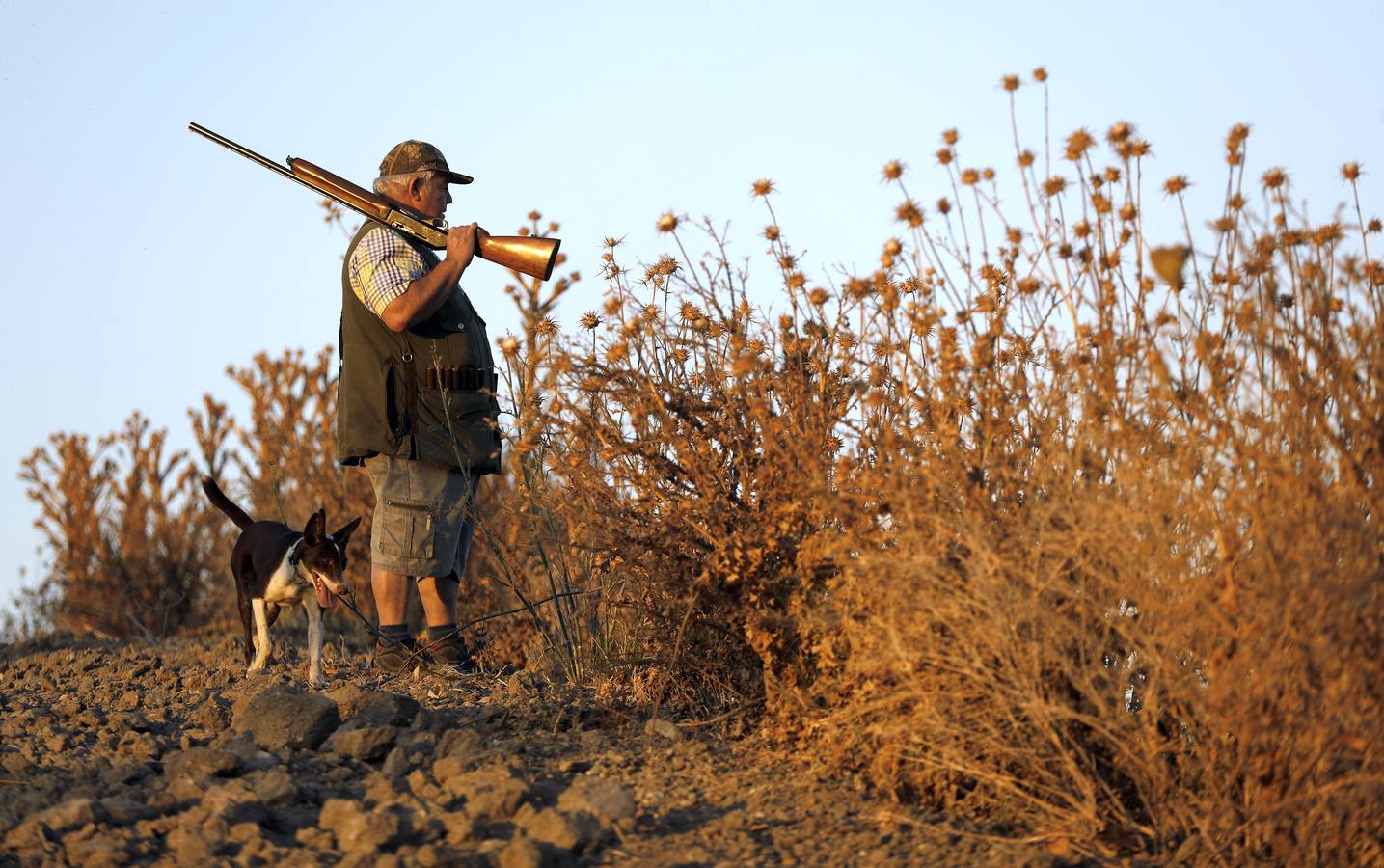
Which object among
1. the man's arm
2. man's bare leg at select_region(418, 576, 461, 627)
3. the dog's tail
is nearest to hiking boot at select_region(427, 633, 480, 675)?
man's bare leg at select_region(418, 576, 461, 627)

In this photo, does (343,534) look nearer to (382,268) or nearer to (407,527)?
(407,527)

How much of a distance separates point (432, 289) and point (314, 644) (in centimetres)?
159

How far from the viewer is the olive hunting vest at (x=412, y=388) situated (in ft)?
19.1

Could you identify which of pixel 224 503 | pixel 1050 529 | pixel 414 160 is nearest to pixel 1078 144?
pixel 1050 529

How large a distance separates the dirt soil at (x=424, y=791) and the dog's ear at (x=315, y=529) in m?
1.11

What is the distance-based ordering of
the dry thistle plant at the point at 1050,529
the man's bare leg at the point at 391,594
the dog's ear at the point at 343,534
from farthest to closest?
the dog's ear at the point at 343,534
the man's bare leg at the point at 391,594
the dry thistle plant at the point at 1050,529

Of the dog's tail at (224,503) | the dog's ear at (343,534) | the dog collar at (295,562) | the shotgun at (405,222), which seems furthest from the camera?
the dog's tail at (224,503)

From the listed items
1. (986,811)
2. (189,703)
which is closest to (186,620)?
(189,703)

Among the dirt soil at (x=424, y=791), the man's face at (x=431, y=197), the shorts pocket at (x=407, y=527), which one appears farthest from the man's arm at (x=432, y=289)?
the dirt soil at (x=424, y=791)

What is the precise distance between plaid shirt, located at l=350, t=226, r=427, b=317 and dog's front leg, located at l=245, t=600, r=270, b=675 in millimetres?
1511

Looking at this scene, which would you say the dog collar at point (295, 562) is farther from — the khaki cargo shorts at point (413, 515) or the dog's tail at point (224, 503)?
the dog's tail at point (224, 503)

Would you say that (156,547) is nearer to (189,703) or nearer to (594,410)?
(189,703)

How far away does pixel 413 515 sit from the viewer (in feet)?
19.5

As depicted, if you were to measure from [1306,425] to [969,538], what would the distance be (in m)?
0.81
